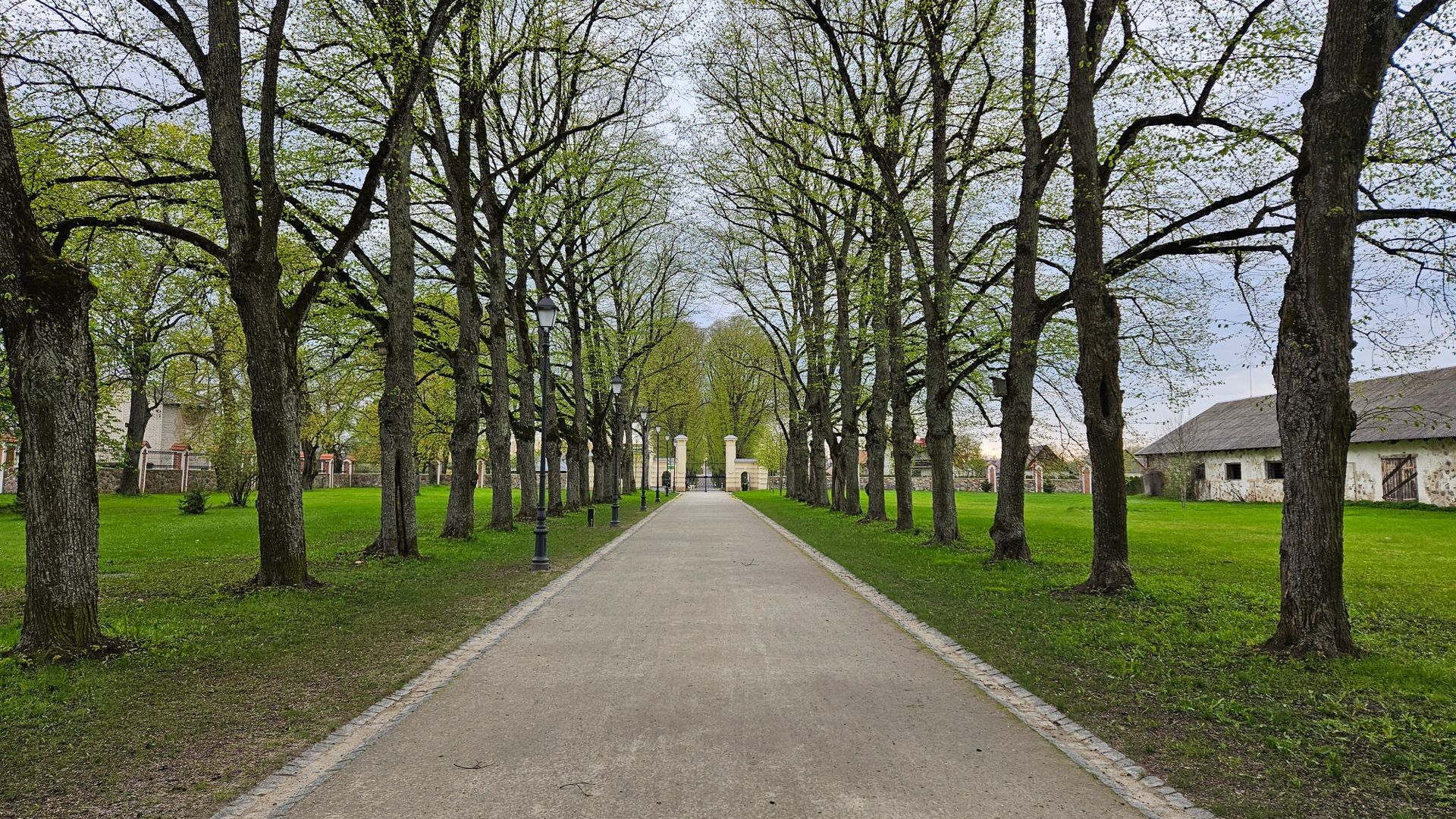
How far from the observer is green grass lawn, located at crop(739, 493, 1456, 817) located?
3934 millimetres

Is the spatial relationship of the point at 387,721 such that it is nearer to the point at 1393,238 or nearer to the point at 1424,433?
the point at 1393,238

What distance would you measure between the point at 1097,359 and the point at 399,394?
34.8 ft

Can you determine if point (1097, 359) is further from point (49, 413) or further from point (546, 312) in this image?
point (49, 413)

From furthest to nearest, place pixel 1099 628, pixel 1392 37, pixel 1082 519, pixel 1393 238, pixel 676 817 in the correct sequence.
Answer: pixel 1082 519
pixel 1393 238
pixel 1099 628
pixel 1392 37
pixel 676 817

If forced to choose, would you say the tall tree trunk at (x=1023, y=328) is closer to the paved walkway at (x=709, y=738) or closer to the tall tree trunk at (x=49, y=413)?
the paved walkway at (x=709, y=738)

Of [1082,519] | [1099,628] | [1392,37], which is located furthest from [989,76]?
[1082,519]

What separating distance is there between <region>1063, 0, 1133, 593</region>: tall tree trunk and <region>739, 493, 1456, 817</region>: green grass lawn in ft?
2.03

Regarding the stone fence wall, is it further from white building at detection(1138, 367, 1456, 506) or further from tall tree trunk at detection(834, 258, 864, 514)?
tall tree trunk at detection(834, 258, 864, 514)

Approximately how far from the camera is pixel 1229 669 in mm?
6016

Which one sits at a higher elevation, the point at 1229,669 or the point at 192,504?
the point at 192,504

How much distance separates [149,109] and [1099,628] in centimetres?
1316

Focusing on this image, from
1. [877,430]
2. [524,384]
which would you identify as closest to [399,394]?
[524,384]

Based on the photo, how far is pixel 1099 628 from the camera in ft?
24.7

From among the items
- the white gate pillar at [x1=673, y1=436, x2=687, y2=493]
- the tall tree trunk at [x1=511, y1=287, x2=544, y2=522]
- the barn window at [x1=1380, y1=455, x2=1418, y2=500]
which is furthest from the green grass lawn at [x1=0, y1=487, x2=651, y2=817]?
the white gate pillar at [x1=673, y1=436, x2=687, y2=493]
